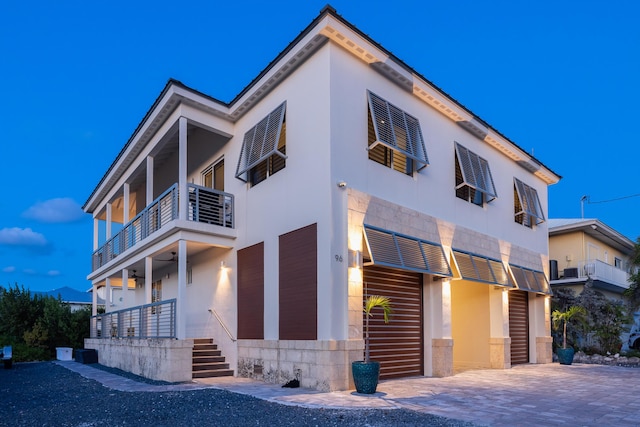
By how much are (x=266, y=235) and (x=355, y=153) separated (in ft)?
10.5

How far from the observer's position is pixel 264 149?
43.6 ft

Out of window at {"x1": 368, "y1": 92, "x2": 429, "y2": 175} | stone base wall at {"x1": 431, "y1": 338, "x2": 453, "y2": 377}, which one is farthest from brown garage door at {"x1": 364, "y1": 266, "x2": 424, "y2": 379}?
window at {"x1": 368, "y1": 92, "x2": 429, "y2": 175}

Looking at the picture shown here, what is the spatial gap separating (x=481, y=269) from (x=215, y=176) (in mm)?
8792

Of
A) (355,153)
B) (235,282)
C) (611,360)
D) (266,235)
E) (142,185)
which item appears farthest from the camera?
(142,185)

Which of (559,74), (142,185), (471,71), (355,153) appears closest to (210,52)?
(471,71)

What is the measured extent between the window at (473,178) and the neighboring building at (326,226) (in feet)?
0.23

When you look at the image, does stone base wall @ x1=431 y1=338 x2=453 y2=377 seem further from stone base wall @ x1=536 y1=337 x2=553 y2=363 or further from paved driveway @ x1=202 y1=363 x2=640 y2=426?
stone base wall @ x1=536 y1=337 x2=553 y2=363

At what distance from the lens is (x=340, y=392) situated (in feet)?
34.7

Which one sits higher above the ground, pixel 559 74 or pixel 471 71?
pixel 471 71

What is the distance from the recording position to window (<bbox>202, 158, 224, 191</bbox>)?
54.2ft

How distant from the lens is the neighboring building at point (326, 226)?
38.2 ft

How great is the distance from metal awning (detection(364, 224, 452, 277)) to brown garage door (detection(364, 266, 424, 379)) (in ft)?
1.95

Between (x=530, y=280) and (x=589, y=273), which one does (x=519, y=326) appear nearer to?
(x=530, y=280)

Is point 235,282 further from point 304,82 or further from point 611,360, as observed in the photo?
point 611,360
